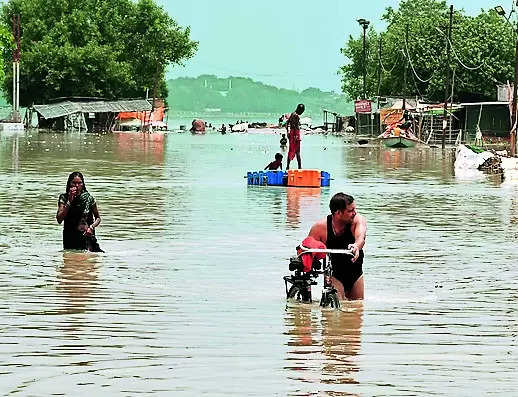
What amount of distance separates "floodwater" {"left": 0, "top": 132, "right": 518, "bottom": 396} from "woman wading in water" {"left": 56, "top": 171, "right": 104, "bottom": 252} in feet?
0.67

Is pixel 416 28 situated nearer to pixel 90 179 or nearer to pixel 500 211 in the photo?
pixel 90 179

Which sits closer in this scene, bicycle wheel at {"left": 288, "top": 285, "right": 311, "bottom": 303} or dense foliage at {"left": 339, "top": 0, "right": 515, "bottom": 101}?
bicycle wheel at {"left": 288, "top": 285, "right": 311, "bottom": 303}

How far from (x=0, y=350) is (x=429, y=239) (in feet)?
33.0

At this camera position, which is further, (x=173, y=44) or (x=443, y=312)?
(x=173, y=44)

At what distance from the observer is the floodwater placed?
27.3ft

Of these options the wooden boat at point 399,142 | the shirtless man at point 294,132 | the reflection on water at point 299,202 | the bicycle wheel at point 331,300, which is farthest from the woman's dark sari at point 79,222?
the wooden boat at point 399,142

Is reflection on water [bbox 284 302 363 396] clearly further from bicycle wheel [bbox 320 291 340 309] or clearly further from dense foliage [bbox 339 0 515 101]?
dense foliage [bbox 339 0 515 101]

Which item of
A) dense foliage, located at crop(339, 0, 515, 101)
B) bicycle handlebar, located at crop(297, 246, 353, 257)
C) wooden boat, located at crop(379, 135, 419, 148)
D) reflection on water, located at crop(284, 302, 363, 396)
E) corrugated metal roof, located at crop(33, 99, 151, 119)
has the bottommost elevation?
reflection on water, located at crop(284, 302, 363, 396)

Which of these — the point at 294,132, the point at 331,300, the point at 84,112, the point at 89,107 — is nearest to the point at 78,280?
the point at 331,300

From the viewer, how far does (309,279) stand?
11.2 meters

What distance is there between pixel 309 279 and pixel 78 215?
4400 mm

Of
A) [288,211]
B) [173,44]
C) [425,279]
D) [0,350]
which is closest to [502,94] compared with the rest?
[173,44]

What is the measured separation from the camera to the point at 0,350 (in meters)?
9.05

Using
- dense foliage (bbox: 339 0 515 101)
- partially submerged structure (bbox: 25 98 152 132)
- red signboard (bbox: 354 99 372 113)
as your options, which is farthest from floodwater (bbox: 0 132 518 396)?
partially submerged structure (bbox: 25 98 152 132)
